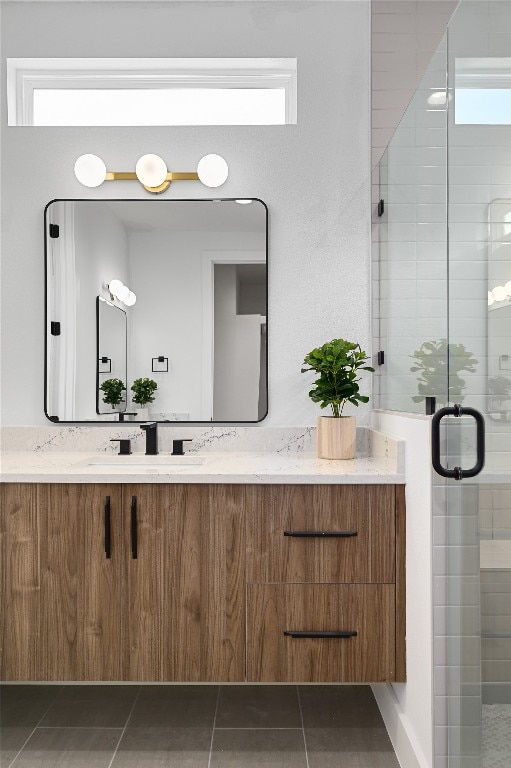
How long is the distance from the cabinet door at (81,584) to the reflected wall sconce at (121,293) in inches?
34.0

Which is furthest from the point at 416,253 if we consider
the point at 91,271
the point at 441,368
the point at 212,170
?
the point at 91,271

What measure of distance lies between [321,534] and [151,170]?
5.00 ft

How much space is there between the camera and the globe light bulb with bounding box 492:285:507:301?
1.17m

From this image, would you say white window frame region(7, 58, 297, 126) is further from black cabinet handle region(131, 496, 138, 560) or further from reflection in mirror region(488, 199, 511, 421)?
black cabinet handle region(131, 496, 138, 560)

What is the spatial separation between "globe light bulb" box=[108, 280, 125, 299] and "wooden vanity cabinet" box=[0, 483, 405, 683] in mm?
889

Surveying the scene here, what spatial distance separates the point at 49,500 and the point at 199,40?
1886 millimetres

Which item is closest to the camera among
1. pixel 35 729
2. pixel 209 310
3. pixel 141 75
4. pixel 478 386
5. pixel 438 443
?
pixel 478 386

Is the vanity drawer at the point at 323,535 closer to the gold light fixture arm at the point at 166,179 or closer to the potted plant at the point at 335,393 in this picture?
the potted plant at the point at 335,393

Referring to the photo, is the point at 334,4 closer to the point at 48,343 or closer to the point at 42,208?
the point at 42,208

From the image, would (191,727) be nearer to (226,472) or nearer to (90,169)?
(226,472)

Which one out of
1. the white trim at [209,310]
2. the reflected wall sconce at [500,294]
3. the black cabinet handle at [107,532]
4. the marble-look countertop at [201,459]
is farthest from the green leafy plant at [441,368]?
the black cabinet handle at [107,532]

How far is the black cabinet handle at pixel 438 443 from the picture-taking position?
1288 mm

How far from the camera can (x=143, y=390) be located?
2414mm

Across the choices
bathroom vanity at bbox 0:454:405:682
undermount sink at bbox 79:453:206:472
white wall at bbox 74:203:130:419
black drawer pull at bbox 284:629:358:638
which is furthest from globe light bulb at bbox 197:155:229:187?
black drawer pull at bbox 284:629:358:638
